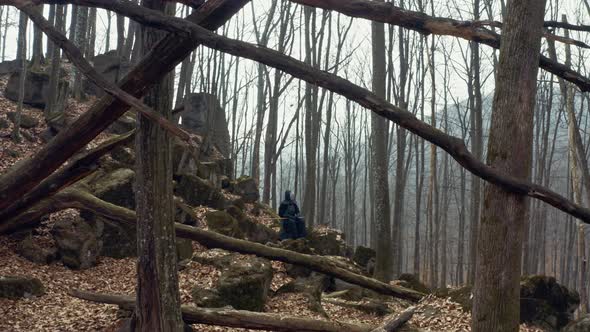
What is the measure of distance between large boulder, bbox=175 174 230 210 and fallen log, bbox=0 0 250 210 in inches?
370

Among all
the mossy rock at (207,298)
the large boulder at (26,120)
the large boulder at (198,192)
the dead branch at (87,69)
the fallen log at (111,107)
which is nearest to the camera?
the dead branch at (87,69)

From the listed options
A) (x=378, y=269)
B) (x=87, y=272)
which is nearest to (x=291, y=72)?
(x=87, y=272)

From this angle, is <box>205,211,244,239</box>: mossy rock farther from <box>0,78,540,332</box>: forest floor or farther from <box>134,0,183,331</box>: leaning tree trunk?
<box>134,0,183,331</box>: leaning tree trunk

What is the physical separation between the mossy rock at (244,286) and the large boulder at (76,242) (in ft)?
10.8

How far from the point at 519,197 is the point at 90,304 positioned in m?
7.00

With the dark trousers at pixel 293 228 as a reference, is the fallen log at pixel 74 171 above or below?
above

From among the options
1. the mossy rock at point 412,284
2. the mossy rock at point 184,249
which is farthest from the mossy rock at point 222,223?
the mossy rock at point 412,284

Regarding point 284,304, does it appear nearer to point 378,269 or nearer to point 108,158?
point 378,269

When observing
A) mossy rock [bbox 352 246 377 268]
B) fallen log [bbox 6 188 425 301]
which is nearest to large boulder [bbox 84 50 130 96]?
mossy rock [bbox 352 246 377 268]

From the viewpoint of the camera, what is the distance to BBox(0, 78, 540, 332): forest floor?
7.19 meters

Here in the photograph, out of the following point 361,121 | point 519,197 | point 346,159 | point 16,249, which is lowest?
point 16,249

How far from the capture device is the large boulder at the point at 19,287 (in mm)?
7828

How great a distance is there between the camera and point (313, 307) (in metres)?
8.88

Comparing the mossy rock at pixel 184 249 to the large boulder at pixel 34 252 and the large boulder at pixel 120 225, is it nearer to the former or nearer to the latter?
the large boulder at pixel 120 225
